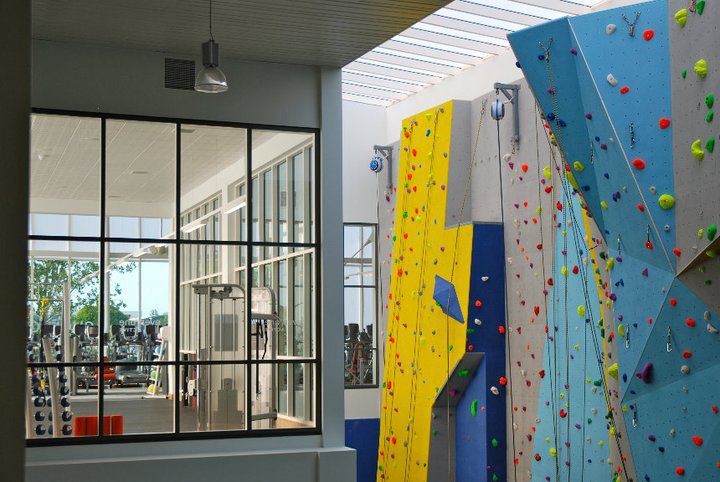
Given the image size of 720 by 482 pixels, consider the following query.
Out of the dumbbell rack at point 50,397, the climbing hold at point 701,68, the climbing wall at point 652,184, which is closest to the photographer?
the climbing hold at point 701,68

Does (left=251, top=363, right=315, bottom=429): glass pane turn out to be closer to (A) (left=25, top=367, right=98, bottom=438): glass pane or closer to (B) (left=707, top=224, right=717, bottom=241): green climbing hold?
(A) (left=25, top=367, right=98, bottom=438): glass pane

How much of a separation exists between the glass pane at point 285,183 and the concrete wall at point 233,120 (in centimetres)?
18

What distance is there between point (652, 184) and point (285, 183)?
398cm

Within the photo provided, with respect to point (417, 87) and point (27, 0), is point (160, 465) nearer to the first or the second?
point (27, 0)

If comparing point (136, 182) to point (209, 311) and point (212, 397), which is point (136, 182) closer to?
point (209, 311)

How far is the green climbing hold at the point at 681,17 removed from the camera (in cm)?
767

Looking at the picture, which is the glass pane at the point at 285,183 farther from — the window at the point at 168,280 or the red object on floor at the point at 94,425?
the red object on floor at the point at 94,425

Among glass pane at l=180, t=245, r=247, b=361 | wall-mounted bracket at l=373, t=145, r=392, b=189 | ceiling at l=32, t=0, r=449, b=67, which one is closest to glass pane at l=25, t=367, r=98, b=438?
glass pane at l=180, t=245, r=247, b=361

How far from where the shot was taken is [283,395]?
9.75 m

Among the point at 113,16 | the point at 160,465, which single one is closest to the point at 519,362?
the point at 160,465

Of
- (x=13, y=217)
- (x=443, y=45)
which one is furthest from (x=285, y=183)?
(x=13, y=217)

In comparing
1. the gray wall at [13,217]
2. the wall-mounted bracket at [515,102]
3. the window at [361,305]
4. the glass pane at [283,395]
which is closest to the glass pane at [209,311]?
the glass pane at [283,395]

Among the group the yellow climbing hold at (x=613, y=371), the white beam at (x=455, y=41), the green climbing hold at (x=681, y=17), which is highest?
the white beam at (x=455, y=41)

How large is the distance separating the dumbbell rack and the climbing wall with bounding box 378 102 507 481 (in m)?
5.85
